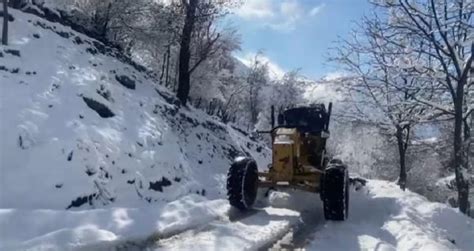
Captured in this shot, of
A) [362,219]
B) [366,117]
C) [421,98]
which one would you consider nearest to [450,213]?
[362,219]

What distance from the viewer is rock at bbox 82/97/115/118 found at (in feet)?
43.2

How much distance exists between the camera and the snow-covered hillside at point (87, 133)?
9.74 m

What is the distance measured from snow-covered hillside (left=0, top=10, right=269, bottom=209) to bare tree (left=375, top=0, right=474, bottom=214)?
21.5 ft

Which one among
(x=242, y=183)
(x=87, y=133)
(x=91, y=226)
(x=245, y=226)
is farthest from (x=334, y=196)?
(x=87, y=133)

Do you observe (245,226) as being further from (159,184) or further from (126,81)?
(126,81)

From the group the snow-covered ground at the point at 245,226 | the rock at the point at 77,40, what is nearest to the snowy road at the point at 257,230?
the snow-covered ground at the point at 245,226

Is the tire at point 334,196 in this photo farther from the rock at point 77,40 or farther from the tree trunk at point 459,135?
the rock at point 77,40

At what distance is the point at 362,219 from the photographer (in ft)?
35.6

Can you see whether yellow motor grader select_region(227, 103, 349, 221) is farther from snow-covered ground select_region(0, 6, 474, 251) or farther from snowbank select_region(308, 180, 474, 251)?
snowbank select_region(308, 180, 474, 251)

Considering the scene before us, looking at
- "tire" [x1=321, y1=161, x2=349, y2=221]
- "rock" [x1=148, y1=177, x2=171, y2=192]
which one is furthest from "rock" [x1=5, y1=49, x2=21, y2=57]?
"tire" [x1=321, y1=161, x2=349, y2=221]

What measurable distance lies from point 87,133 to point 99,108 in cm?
194

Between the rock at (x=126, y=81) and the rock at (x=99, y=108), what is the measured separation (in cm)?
341

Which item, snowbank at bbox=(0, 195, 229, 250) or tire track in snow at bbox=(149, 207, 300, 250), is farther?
tire track in snow at bbox=(149, 207, 300, 250)

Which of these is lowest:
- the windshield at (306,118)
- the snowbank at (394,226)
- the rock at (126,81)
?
the snowbank at (394,226)
